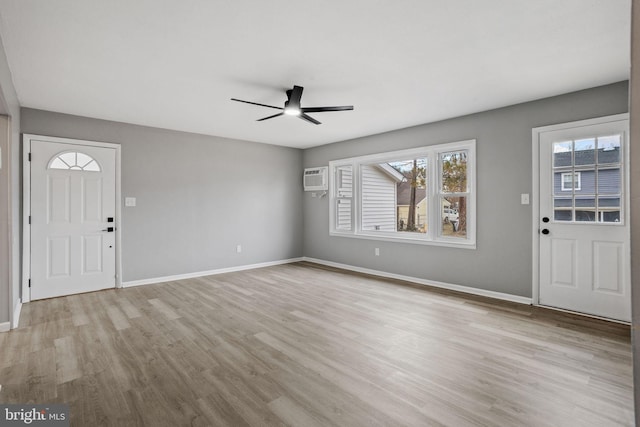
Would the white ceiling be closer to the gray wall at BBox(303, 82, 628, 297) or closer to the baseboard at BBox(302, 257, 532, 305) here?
the gray wall at BBox(303, 82, 628, 297)

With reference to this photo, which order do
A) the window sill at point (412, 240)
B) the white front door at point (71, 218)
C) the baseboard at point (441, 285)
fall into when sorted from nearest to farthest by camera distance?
the baseboard at point (441, 285), the white front door at point (71, 218), the window sill at point (412, 240)

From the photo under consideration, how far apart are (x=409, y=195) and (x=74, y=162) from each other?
5.36 metres

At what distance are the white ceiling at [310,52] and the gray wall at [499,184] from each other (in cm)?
23

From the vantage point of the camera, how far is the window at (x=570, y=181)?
372cm

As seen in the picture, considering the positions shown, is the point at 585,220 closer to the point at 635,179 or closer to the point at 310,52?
the point at 310,52

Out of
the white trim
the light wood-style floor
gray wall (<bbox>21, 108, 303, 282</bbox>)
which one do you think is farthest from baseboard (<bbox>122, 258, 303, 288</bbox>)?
the white trim

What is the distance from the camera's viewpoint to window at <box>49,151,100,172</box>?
4.43 meters

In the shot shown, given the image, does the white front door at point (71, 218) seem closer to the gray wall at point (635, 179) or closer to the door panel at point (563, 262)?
the gray wall at point (635, 179)

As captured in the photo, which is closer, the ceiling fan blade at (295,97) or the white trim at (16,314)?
the white trim at (16,314)

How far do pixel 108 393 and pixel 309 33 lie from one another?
2909 mm

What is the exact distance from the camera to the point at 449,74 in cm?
324

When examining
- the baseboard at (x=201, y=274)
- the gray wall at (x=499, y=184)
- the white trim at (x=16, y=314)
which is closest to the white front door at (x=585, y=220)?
the gray wall at (x=499, y=184)

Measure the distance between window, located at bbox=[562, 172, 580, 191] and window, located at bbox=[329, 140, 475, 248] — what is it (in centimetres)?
102

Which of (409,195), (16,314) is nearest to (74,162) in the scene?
(16,314)
